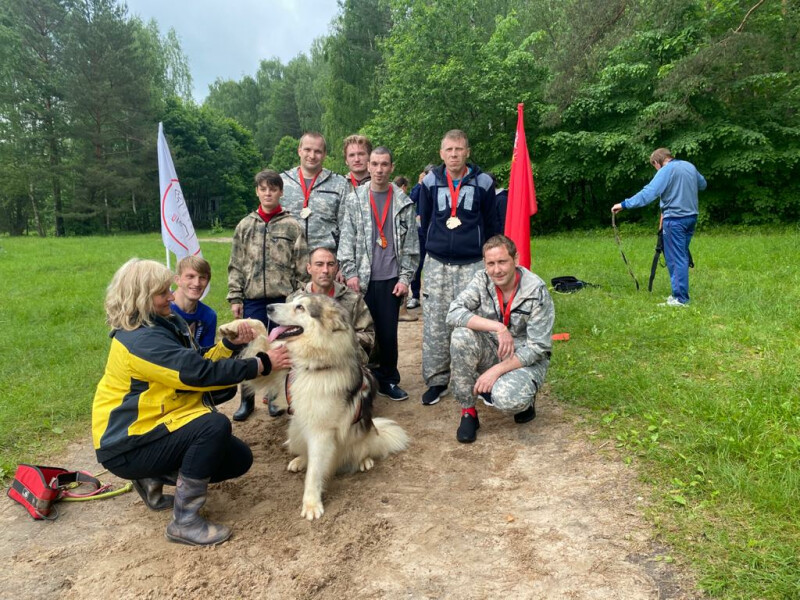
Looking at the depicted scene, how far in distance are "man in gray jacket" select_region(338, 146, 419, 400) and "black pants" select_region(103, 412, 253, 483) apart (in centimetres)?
198

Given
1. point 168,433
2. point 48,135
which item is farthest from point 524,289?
point 48,135

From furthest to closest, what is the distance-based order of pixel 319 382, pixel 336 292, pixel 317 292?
pixel 336 292, pixel 317 292, pixel 319 382

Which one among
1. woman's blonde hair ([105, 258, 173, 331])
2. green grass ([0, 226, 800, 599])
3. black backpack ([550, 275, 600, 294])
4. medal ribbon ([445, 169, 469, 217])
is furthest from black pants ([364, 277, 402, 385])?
black backpack ([550, 275, 600, 294])

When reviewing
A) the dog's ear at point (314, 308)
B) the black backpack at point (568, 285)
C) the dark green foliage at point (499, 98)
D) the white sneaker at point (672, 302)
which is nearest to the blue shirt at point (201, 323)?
the dog's ear at point (314, 308)

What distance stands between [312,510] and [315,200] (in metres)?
2.72

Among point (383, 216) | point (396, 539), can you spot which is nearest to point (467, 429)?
point (396, 539)

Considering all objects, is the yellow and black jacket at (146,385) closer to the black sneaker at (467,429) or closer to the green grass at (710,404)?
the black sneaker at (467,429)

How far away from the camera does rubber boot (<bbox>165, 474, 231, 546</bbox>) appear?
2584 millimetres

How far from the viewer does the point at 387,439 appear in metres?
3.53

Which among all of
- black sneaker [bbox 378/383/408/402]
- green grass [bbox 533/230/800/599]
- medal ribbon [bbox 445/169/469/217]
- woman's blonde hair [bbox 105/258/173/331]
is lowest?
black sneaker [bbox 378/383/408/402]

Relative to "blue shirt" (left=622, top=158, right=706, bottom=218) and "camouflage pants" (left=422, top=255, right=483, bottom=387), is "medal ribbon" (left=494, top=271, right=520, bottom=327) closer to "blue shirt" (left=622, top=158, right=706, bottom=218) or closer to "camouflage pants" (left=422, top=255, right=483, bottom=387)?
"camouflage pants" (left=422, top=255, right=483, bottom=387)

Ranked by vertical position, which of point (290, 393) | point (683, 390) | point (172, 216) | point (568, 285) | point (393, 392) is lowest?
point (393, 392)

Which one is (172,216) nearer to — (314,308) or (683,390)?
(314,308)

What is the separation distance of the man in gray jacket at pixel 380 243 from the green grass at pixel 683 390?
5.84 feet
